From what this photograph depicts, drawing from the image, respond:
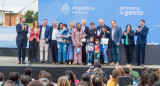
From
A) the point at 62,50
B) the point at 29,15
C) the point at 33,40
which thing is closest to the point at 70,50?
the point at 62,50

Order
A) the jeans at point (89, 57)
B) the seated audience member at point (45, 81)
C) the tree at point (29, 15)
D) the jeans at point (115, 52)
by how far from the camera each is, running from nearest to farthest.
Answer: the seated audience member at point (45, 81), the jeans at point (89, 57), the jeans at point (115, 52), the tree at point (29, 15)

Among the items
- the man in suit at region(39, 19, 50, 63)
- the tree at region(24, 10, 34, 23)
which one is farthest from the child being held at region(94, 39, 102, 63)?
the tree at region(24, 10, 34, 23)

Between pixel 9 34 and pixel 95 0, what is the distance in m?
4.43

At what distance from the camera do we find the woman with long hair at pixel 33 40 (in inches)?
497

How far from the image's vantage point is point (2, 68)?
472 inches

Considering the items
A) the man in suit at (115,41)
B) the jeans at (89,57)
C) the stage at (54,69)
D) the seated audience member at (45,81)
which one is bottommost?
the stage at (54,69)

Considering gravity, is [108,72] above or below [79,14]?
below

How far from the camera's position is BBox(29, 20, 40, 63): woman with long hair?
41.4 feet

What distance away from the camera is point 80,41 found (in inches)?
492

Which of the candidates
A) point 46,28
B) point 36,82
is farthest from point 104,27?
point 36,82

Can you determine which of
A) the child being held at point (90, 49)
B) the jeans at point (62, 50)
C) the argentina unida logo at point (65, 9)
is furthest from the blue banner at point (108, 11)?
the child being held at point (90, 49)

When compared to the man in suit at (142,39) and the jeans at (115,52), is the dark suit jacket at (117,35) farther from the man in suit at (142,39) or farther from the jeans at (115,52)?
the man in suit at (142,39)

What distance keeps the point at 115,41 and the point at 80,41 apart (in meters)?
1.32

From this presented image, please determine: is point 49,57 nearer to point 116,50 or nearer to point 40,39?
point 40,39
